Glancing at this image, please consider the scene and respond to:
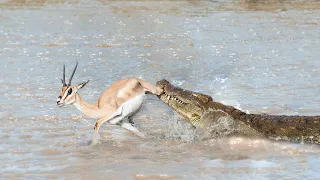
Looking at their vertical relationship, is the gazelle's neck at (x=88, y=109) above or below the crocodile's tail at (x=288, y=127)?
above

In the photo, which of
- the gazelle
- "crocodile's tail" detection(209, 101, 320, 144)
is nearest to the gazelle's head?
the gazelle

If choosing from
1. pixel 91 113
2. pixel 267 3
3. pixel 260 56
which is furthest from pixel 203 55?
pixel 267 3

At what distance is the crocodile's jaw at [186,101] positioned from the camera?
8750 mm

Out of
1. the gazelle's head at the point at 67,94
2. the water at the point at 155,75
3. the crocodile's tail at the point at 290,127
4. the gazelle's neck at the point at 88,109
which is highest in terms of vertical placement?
the gazelle's head at the point at 67,94

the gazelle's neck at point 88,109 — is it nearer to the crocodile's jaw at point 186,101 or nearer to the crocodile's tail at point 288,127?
the crocodile's jaw at point 186,101

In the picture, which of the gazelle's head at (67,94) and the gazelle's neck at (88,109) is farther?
the gazelle's neck at (88,109)

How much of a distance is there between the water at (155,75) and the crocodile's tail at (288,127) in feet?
0.47

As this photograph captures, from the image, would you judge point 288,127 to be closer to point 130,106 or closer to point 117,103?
point 130,106

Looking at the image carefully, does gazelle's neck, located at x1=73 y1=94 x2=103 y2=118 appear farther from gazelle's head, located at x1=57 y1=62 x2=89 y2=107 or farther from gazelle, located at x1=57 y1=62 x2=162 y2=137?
gazelle's head, located at x1=57 y1=62 x2=89 y2=107

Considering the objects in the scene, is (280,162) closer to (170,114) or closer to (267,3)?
(170,114)

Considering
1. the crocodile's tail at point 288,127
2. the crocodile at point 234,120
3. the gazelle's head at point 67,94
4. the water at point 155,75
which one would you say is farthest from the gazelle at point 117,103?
the crocodile's tail at point 288,127

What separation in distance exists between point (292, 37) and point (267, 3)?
25.7 feet

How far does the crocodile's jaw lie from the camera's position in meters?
8.75

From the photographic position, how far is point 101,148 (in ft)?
27.1
